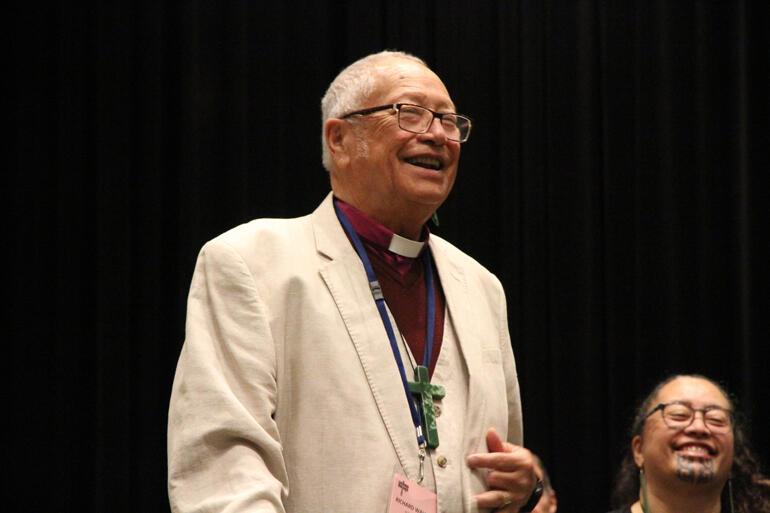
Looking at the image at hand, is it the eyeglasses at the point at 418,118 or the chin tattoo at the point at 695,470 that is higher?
the eyeglasses at the point at 418,118

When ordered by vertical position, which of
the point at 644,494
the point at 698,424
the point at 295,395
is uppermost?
the point at 295,395

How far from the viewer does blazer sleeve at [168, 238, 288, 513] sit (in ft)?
5.47

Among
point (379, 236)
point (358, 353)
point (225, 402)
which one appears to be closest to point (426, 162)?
point (379, 236)

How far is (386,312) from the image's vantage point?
6.55 ft

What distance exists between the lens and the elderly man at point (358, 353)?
1738mm

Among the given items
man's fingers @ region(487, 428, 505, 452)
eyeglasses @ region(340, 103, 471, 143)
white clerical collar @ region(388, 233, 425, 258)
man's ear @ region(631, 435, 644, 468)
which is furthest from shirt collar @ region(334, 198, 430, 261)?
man's ear @ region(631, 435, 644, 468)

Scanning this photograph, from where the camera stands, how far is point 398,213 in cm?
214

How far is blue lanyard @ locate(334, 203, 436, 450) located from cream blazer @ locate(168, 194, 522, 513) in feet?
0.06

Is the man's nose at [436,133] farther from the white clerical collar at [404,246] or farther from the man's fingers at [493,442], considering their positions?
the man's fingers at [493,442]

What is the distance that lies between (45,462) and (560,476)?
1.99 metres

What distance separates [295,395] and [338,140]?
651 millimetres

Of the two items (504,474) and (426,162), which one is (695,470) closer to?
(504,474)

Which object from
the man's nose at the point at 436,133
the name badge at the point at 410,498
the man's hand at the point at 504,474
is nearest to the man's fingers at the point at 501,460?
the man's hand at the point at 504,474

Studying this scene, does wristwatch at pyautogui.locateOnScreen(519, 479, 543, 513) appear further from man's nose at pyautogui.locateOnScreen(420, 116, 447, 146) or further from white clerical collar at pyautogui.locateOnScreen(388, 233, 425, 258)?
man's nose at pyautogui.locateOnScreen(420, 116, 447, 146)
